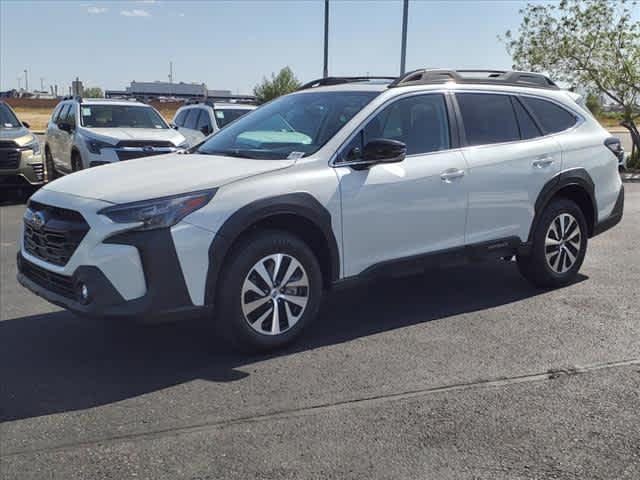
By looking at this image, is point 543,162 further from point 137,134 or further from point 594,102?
point 594,102

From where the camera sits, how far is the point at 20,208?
38.8 ft

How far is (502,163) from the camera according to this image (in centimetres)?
575

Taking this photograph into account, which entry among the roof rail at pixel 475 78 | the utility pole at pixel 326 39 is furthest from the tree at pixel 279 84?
the roof rail at pixel 475 78

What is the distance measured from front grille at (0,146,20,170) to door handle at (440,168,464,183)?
910 cm

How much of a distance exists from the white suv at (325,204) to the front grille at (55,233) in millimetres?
12

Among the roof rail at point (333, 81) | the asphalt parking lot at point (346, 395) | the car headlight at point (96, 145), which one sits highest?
the roof rail at point (333, 81)

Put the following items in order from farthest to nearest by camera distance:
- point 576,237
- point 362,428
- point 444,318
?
1. point 576,237
2. point 444,318
3. point 362,428

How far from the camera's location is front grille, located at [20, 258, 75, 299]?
434cm

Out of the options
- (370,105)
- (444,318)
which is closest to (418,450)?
(444,318)

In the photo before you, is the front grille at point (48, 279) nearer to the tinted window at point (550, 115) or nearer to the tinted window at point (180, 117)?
the tinted window at point (550, 115)

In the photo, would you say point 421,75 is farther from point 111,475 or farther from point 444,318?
point 111,475

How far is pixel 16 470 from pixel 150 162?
2495 mm

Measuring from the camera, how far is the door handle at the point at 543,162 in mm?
6000

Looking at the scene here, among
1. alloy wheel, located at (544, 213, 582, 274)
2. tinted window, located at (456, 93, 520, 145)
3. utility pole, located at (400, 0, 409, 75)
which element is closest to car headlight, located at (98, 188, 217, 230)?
tinted window, located at (456, 93, 520, 145)
